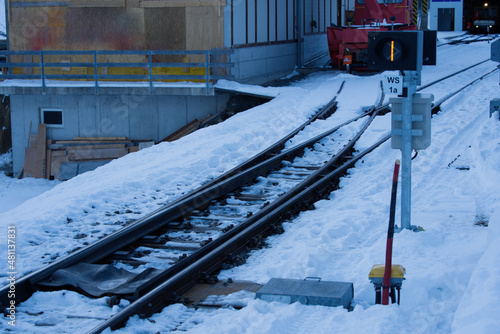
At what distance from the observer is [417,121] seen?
8203mm

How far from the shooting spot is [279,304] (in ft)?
19.6

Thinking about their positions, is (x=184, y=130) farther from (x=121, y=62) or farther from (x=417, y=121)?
(x=417, y=121)

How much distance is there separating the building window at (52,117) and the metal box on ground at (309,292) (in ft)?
51.0

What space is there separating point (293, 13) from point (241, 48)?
314 inches

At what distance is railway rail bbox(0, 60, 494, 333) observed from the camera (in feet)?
21.6

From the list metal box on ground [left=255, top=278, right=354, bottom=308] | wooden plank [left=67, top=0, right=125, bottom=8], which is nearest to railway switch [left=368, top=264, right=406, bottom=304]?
metal box on ground [left=255, top=278, right=354, bottom=308]

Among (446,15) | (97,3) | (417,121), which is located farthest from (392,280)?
(446,15)

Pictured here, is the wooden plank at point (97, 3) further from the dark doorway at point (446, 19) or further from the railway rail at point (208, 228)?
the dark doorway at point (446, 19)

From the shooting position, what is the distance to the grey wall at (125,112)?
20500 millimetres

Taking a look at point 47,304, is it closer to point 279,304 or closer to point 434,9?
point 279,304

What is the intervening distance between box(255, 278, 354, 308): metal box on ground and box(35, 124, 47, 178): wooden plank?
15.1 meters

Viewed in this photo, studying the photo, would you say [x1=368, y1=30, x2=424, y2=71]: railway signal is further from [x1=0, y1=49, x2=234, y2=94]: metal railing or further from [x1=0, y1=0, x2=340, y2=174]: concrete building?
[x1=0, y1=0, x2=340, y2=174]: concrete building

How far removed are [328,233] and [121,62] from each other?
48.5 ft

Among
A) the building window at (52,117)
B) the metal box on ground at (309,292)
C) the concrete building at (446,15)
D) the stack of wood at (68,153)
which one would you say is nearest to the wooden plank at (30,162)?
the stack of wood at (68,153)
